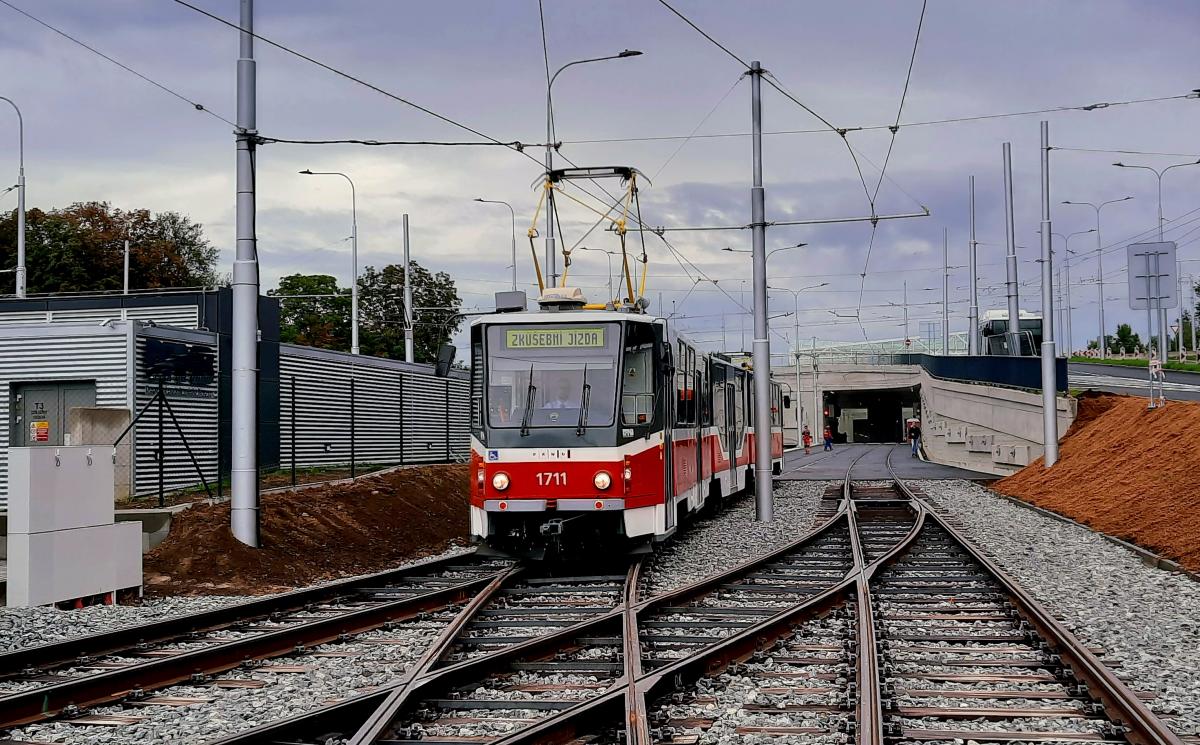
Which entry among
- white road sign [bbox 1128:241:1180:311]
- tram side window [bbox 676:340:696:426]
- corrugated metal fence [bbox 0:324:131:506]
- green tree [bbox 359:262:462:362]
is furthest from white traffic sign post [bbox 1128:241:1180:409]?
green tree [bbox 359:262:462:362]

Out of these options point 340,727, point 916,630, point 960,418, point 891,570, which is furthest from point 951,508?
point 960,418

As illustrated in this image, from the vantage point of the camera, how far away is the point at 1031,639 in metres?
9.56

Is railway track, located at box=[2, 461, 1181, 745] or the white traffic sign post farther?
the white traffic sign post

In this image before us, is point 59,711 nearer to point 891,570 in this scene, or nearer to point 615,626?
point 615,626

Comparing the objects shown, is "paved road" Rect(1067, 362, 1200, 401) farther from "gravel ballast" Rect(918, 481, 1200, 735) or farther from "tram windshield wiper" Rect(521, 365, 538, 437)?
"tram windshield wiper" Rect(521, 365, 538, 437)

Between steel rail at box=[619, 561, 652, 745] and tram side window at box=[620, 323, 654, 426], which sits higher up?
tram side window at box=[620, 323, 654, 426]

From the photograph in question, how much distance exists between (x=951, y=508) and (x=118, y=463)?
16.1 metres

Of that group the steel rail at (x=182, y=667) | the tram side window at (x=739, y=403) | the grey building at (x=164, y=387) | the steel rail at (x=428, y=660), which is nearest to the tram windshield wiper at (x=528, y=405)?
the steel rail at (x=428, y=660)

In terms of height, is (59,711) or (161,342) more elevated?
(161,342)

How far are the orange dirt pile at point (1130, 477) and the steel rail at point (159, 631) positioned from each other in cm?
975

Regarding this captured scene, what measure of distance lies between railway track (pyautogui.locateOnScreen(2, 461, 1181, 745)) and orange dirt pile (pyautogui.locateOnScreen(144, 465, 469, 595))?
10.5 ft

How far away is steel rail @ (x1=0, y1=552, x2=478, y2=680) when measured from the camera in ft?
30.2

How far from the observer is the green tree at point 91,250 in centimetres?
6272

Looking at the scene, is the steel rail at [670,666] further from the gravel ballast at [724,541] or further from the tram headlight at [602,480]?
the tram headlight at [602,480]
